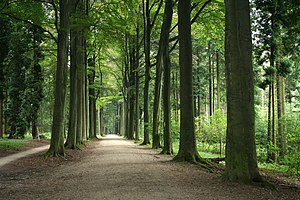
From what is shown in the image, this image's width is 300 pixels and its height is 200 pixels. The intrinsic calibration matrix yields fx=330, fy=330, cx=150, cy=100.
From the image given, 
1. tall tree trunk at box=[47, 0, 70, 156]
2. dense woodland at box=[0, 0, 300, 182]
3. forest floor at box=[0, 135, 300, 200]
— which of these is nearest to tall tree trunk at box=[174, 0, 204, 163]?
dense woodland at box=[0, 0, 300, 182]

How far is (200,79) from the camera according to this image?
127 feet

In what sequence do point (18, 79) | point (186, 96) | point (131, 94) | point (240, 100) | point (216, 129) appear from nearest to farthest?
point (240, 100), point (186, 96), point (216, 129), point (18, 79), point (131, 94)

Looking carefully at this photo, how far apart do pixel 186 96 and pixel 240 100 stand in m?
5.54

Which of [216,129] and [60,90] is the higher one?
[60,90]

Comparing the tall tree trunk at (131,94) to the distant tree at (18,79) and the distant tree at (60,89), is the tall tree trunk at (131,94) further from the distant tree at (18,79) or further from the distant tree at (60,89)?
the distant tree at (60,89)

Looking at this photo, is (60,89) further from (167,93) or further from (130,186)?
(130,186)

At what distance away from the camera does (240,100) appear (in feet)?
27.0

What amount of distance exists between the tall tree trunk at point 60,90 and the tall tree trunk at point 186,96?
5.86 metres

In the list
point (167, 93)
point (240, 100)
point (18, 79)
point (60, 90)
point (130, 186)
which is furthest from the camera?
point (18, 79)

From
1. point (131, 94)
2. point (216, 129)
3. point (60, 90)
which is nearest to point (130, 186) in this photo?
point (60, 90)

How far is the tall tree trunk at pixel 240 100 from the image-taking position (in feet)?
26.5

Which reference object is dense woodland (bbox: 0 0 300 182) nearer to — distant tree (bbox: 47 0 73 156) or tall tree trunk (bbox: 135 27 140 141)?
distant tree (bbox: 47 0 73 156)

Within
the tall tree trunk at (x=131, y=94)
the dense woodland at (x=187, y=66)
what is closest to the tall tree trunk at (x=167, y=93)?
the dense woodland at (x=187, y=66)

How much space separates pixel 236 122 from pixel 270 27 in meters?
9.46
